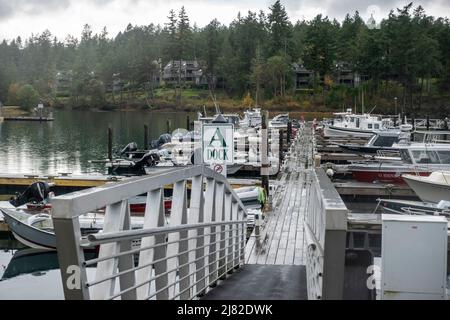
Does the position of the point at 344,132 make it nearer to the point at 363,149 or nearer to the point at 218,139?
the point at 363,149

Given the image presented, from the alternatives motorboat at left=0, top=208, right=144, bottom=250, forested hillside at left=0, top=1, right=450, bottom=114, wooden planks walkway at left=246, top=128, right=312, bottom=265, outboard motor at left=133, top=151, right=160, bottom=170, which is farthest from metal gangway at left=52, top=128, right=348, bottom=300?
forested hillside at left=0, top=1, right=450, bottom=114

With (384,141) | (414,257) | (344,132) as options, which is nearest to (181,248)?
(414,257)

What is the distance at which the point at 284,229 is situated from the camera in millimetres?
16125

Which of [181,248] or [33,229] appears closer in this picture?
[181,248]

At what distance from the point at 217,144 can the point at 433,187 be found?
12.6 m

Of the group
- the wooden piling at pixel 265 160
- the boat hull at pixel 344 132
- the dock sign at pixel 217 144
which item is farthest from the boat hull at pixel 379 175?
the boat hull at pixel 344 132

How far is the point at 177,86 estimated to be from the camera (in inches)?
4719

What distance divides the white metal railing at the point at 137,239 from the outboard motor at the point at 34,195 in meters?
15.4

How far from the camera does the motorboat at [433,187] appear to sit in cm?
2109

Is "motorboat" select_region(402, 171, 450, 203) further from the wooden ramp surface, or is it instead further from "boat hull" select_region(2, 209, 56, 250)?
the wooden ramp surface

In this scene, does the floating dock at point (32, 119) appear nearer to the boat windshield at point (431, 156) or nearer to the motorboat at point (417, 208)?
the boat windshield at point (431, 156)
